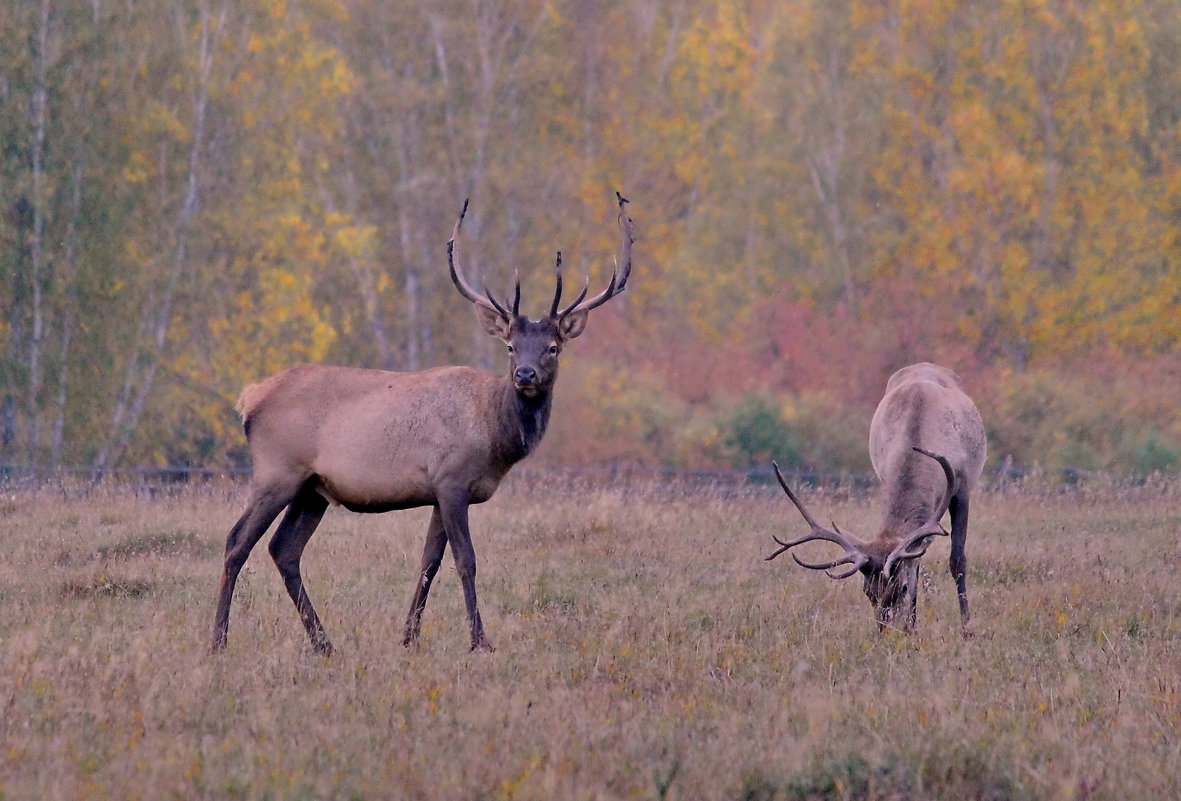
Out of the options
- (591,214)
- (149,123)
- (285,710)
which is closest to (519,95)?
(591,214)

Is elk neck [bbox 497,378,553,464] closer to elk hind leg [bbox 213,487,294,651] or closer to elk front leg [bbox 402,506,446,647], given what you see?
elk front leg [bbox 402,506,446,647]

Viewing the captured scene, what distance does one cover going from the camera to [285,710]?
6.88 metres

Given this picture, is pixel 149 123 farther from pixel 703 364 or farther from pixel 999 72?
pixel 999 72

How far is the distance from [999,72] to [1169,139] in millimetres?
5263

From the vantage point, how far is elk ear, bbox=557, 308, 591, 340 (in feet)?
31.3

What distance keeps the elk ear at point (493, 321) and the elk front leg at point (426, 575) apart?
1.16 m

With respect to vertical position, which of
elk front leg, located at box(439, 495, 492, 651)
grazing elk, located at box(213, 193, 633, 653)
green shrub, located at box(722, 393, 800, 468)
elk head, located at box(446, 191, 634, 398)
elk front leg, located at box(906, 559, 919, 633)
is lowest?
green shrub, located at box(722, 393, 800, 468)

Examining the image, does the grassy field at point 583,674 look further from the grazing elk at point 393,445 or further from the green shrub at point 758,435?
the green shrub at point 758,435

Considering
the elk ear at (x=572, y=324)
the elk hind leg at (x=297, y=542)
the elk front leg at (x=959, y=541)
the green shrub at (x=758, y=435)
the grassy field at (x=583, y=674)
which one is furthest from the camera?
the green shrub at (x=758, y=435)

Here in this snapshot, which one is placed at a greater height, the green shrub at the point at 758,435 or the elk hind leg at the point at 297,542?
the elk hind leg at the point at 297,542

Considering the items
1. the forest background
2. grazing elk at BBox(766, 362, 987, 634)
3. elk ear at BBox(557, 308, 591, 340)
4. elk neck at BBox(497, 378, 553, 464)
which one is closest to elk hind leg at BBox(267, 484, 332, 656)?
elk neck at BBox(497, 378, 553, 464)

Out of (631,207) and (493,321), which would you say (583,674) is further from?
(631,207)

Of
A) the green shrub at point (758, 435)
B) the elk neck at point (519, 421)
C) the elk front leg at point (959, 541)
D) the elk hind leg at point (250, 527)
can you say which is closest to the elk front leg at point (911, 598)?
the elk front leg at point (959, 541)

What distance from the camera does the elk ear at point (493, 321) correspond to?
31.4 ft
